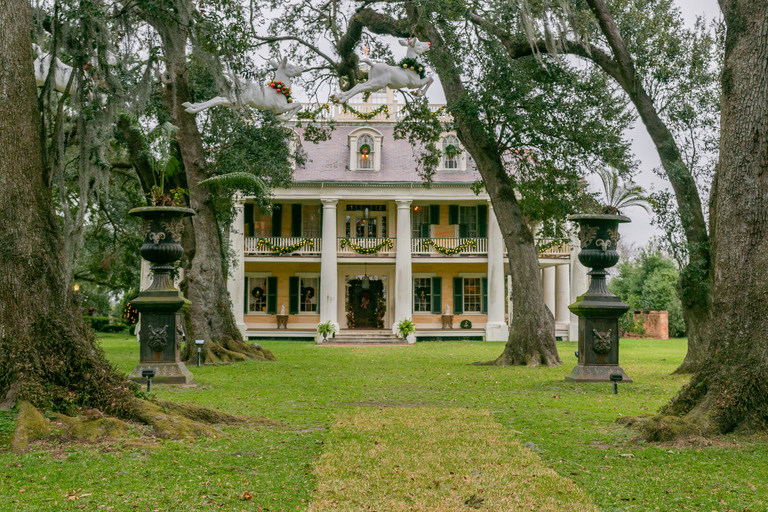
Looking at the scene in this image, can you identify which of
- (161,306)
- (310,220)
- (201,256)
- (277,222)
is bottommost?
(161,306)

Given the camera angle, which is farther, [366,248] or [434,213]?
[434,213]

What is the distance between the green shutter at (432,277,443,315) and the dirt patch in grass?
845 inches

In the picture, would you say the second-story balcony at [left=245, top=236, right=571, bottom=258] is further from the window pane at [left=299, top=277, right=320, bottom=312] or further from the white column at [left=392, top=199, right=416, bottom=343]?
the window pane at [left=299, top=277, right=320, bottom=312]

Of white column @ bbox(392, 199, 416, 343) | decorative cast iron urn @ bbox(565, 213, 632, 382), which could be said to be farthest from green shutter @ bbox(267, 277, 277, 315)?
decorative cast iron urn @ bbox(565, 213, 632, 382)

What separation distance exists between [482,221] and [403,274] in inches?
157

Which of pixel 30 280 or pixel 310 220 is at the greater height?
pixel 310 220

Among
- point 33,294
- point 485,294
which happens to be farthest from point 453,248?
point 33,294

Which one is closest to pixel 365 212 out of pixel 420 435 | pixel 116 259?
pixel 116 259

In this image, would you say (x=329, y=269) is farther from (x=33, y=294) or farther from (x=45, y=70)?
(x=33, y=294)

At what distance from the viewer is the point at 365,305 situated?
28.3 m

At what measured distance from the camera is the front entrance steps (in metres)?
24.7

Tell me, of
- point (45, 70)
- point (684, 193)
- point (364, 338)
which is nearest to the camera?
point (45, 70)

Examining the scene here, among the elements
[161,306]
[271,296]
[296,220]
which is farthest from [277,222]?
[161,306]

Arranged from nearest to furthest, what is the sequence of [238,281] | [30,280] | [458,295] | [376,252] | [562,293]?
1. [30,280]
2. [238,281]
3. [376,252]
4. [458,295]
5. [562,293]
